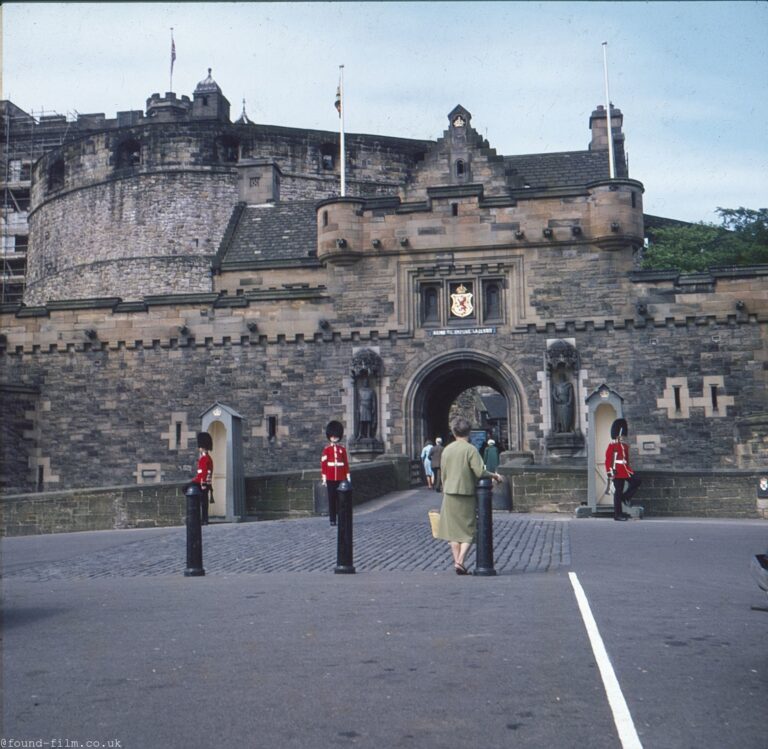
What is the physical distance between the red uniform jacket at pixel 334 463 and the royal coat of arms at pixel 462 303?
1341cm

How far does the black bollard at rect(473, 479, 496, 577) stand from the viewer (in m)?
10.0

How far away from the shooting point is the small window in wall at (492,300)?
29.1 meters

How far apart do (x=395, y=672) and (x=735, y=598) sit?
3.92 metres

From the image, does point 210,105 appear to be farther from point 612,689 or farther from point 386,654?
point 612,689

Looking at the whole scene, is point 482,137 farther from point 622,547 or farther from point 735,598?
point 735,598

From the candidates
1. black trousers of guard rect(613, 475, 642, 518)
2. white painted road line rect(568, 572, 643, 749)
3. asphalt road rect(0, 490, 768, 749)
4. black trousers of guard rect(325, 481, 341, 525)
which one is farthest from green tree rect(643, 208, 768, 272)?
white painted road line rect(568, 572, 643, 749)

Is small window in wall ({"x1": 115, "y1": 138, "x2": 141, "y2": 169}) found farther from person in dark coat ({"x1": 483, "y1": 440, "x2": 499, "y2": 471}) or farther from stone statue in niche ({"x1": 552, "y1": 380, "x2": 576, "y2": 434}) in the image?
stone statue in niche ({"x1": 552, "y1": 380, "x2": 576, "y2": 434})

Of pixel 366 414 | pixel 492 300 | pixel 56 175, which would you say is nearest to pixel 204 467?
pixel 366 414

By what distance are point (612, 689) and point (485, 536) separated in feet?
15.6

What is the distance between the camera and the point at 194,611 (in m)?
8.09

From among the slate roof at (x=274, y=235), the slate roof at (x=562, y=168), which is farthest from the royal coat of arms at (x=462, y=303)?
the slate roof at (x=562, y=168)

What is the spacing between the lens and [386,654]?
20.7 ft

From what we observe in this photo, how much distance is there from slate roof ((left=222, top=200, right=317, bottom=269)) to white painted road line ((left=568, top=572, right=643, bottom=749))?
84.0 feet

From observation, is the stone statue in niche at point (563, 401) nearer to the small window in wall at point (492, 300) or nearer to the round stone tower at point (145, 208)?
the small window in wall at point (492, 300)
